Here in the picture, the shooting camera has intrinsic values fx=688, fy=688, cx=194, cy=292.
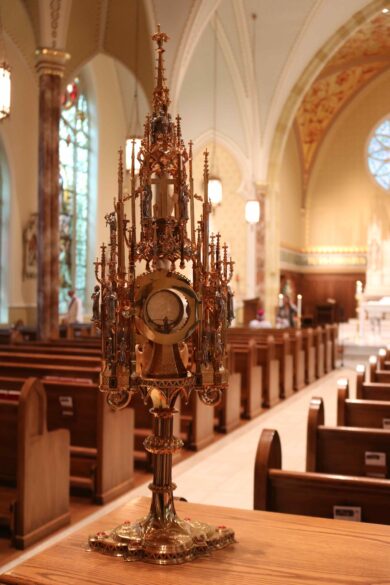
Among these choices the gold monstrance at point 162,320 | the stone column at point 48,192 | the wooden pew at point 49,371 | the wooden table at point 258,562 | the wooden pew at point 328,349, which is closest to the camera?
the wooden table at point 258,562

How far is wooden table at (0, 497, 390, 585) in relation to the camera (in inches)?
61.0

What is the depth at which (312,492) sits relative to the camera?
2584 millimetres

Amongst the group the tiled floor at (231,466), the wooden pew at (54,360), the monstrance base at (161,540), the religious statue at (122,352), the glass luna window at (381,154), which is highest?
the glass luna window at (381,154)

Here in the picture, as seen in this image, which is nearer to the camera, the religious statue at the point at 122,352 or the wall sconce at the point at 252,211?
the religious statue at the point at 122,352

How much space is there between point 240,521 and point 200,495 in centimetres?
366

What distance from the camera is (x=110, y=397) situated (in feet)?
5.98

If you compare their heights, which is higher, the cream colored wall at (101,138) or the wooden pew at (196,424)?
the cream colored wall at (101,138)

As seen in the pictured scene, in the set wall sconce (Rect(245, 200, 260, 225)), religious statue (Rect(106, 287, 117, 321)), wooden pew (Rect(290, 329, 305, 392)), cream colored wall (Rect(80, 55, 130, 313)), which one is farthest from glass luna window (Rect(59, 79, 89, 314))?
religious statue (Rect(106, 287, 117, 321))

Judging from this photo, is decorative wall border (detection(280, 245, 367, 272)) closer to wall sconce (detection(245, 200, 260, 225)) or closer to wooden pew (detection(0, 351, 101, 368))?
wall sconce (detection(245, 200, 260, 225))

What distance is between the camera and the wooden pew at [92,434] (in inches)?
207

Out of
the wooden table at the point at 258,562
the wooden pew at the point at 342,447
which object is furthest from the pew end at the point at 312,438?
the wooden table at the point at 258,562

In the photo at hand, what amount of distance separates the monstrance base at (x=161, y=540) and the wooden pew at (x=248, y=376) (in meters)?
7.01

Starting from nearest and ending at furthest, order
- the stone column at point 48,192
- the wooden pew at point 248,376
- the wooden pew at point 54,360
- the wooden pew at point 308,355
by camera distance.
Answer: the wooden pew at point 54,360 < the wooden pew at point 248,376 < the stone column at point 48,192 < the wooden pew at point 308,355

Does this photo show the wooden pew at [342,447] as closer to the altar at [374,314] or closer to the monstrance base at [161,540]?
the monstrance base at [161,540]
